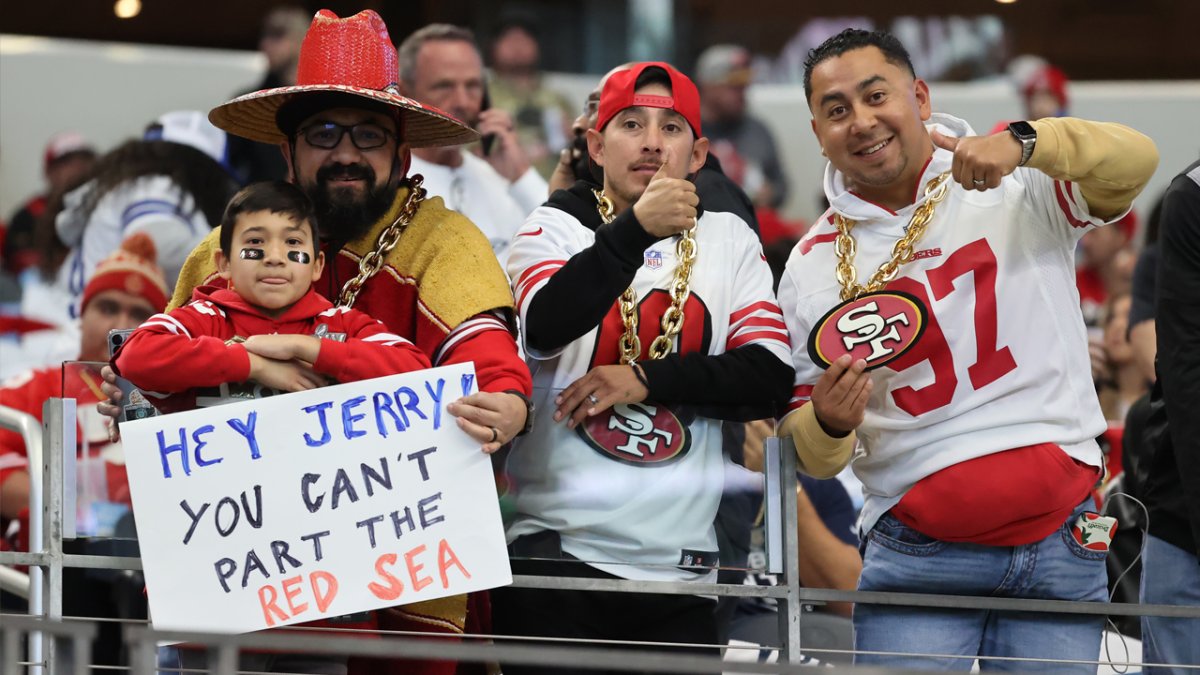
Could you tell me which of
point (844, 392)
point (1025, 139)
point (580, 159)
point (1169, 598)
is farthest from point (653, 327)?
point (1169, 598)

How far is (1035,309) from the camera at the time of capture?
3152 millimetres

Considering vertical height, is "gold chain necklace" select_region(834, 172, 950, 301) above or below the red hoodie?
above

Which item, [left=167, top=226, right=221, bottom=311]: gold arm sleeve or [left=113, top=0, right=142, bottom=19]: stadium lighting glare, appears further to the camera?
[left=113, top=0, right=142, bottom=19]: stadium lighting glare

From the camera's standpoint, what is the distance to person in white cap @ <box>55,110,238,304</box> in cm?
535

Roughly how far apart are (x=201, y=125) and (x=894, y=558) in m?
3.47

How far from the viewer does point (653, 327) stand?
3.28m

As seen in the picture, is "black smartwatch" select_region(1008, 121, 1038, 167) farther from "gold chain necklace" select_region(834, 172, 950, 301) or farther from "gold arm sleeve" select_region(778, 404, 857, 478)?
"gold arm sleeve" select_region(778, 404, 857, 478)

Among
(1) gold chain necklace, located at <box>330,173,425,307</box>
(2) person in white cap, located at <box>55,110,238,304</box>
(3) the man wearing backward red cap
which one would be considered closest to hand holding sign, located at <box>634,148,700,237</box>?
(3) the man wearing backward red cap

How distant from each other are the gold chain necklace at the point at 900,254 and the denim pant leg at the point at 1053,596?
55 cm

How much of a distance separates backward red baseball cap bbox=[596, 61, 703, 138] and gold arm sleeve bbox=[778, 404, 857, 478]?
0.66 m

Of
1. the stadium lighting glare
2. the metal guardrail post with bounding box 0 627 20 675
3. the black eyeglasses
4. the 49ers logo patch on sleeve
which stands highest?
the stadium lighting glare

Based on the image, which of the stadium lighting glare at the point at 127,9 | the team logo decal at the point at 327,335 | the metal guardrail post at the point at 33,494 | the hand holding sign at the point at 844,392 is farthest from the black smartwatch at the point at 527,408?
the stadium lighting glare at the point at 127,9

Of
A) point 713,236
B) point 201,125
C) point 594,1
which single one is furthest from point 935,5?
point 713,236

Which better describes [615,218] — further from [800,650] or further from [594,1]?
[594,1]
